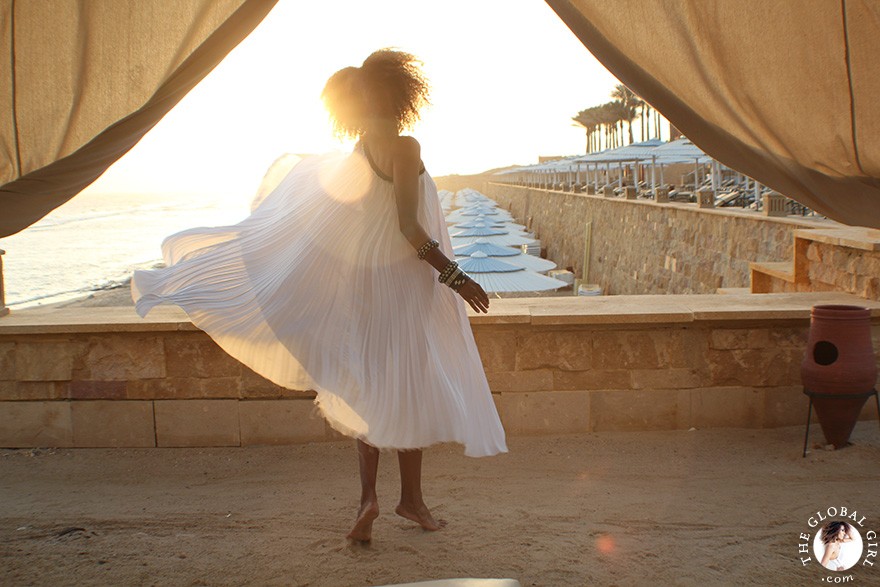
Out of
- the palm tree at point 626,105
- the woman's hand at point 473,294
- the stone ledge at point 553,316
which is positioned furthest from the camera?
the palm tree at point 626,105

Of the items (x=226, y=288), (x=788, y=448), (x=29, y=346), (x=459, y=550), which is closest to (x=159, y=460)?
(x=29, y=346)

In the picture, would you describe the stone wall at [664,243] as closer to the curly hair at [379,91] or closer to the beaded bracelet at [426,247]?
the curly hair at [379,91]

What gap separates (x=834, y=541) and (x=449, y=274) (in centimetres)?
167

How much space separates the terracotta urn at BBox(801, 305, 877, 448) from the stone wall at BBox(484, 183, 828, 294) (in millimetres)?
7836

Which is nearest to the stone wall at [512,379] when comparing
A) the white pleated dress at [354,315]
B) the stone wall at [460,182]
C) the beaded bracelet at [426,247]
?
the white pleated dress at [354,315]

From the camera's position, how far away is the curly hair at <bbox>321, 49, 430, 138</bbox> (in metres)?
2.76

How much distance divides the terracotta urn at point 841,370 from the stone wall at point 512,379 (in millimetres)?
305

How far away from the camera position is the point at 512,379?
4.15m

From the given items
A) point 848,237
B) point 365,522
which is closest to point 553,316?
point 365,522

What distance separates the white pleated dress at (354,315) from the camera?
2.68 metres

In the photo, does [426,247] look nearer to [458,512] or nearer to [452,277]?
[452,277]

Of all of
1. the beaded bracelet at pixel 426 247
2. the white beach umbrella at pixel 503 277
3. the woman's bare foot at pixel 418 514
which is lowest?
the woman's bare foot at pixel 418 514

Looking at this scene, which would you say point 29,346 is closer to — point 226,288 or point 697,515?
point 226,288

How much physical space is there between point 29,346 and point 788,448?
12.6 ft
